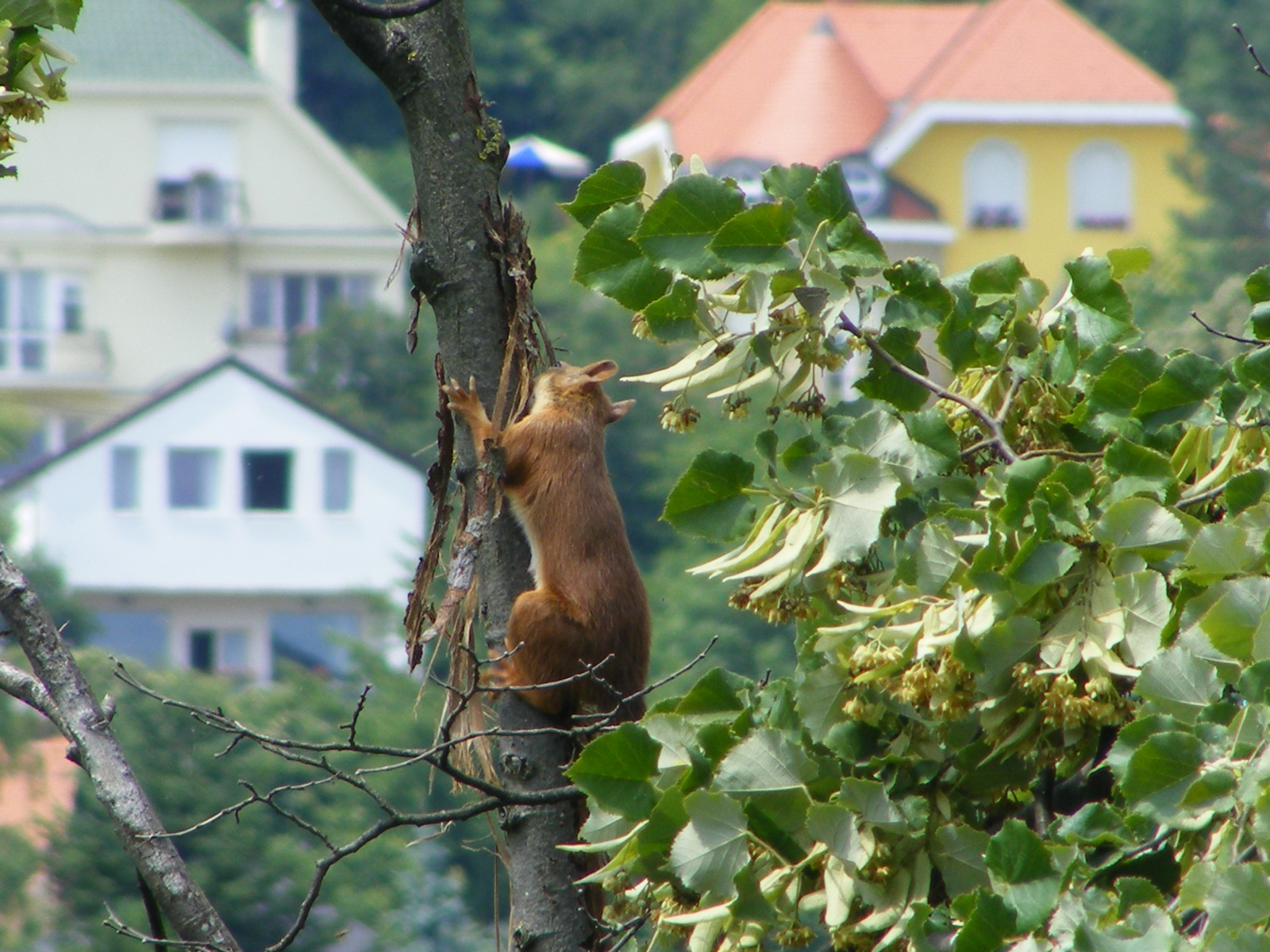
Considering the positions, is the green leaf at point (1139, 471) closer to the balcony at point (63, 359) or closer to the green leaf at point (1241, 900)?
the green leaf at point (1241, 900)

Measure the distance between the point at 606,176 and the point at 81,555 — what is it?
→ 141 feet

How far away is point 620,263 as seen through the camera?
2539 millimetres

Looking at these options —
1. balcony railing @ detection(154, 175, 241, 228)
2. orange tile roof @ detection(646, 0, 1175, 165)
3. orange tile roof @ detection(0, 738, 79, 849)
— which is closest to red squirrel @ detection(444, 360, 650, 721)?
orange tile roof @ detection(0, 738, 79, 849)

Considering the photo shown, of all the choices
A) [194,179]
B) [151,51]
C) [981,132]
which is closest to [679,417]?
[981,132]

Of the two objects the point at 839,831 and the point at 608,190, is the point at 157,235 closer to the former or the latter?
the point at 608,190

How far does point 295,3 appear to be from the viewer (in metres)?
57.1

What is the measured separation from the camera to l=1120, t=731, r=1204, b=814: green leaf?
74.6 inches

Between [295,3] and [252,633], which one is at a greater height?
[295,3]

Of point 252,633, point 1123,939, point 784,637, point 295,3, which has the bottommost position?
point 252,633

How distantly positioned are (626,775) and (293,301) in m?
49.7

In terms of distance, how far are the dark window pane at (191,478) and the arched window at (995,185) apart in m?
19.3

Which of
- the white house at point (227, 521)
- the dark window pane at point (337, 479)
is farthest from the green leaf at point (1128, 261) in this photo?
the dark window pane at point (337, 479)

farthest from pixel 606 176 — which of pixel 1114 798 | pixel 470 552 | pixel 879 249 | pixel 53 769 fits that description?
pixel 53 769

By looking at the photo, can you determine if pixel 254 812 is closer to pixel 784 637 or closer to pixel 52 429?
pixel 784 637
